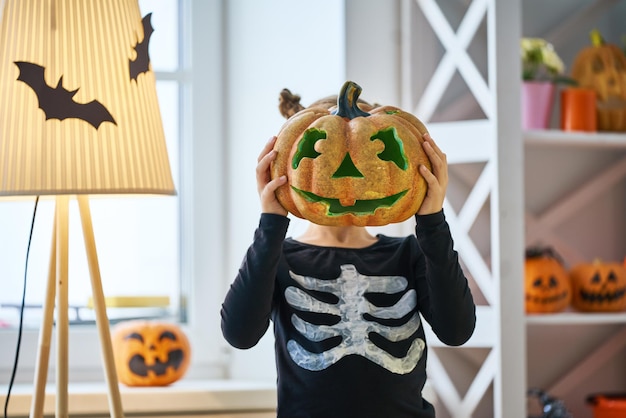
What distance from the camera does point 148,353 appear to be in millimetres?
2021

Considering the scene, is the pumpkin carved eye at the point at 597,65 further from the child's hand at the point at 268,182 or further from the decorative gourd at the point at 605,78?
the child's hand at the point at 268,182

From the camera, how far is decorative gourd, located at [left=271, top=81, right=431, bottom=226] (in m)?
1.26

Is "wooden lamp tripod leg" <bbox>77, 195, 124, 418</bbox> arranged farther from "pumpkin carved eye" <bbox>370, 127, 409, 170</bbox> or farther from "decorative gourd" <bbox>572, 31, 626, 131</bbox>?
"decorative gourd" <bbox>572, 31, 626, 131</bbox>

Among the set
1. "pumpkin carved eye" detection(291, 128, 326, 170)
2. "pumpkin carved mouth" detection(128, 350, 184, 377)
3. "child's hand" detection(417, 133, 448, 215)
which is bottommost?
"pumpkin carved mouth" detection(128, 350, 184, 377)

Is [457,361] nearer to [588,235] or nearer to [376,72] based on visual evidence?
[588,235]

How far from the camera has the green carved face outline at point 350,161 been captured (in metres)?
1.28

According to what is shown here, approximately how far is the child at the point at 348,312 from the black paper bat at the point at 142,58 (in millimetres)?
245

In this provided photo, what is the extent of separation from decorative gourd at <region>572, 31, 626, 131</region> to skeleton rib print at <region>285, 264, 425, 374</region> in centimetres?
96

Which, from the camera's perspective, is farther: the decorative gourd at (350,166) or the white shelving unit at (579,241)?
the white shelving unit at (579,241)

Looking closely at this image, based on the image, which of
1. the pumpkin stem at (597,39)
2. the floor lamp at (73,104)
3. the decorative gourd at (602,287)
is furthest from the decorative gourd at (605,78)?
the floor lamp at (73,104)

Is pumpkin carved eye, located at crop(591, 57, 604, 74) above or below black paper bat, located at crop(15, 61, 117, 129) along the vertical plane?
above

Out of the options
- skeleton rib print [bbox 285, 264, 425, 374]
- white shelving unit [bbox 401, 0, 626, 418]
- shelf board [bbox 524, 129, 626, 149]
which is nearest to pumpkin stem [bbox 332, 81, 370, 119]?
skeleton rib print [bbox 285, 264, 425, 374]

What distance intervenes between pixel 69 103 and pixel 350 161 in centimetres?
44

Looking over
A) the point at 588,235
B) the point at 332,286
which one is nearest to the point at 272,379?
the point at 332,286
